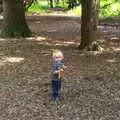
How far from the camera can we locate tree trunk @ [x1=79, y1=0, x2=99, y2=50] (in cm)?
1292

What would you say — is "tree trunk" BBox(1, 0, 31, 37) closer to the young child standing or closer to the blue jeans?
the blue jeans

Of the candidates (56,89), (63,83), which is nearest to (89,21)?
(63,83)

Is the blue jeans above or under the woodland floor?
above

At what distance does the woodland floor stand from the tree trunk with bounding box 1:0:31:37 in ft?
5.16

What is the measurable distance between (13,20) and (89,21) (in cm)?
403

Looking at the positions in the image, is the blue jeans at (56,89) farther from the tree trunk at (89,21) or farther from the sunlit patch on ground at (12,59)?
the tree trunk at (89,21)

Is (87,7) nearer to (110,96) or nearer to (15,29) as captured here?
(15,29)

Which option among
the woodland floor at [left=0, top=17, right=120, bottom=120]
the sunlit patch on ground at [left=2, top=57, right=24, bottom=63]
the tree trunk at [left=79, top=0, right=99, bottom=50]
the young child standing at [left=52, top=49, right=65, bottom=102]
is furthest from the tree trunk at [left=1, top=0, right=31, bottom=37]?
the young child standing at [left=52, top=49, right=65, bottom=102]

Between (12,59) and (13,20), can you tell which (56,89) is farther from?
(13,20)

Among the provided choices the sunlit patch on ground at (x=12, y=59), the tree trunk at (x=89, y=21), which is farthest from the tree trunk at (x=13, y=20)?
the sunlit patch on ground at (x=12, y=59)

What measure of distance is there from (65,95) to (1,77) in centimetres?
211

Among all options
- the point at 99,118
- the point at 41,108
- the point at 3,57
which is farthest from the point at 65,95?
the point at 3,57

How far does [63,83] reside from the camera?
903 centimetres

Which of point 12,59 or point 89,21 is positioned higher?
point 89,21
